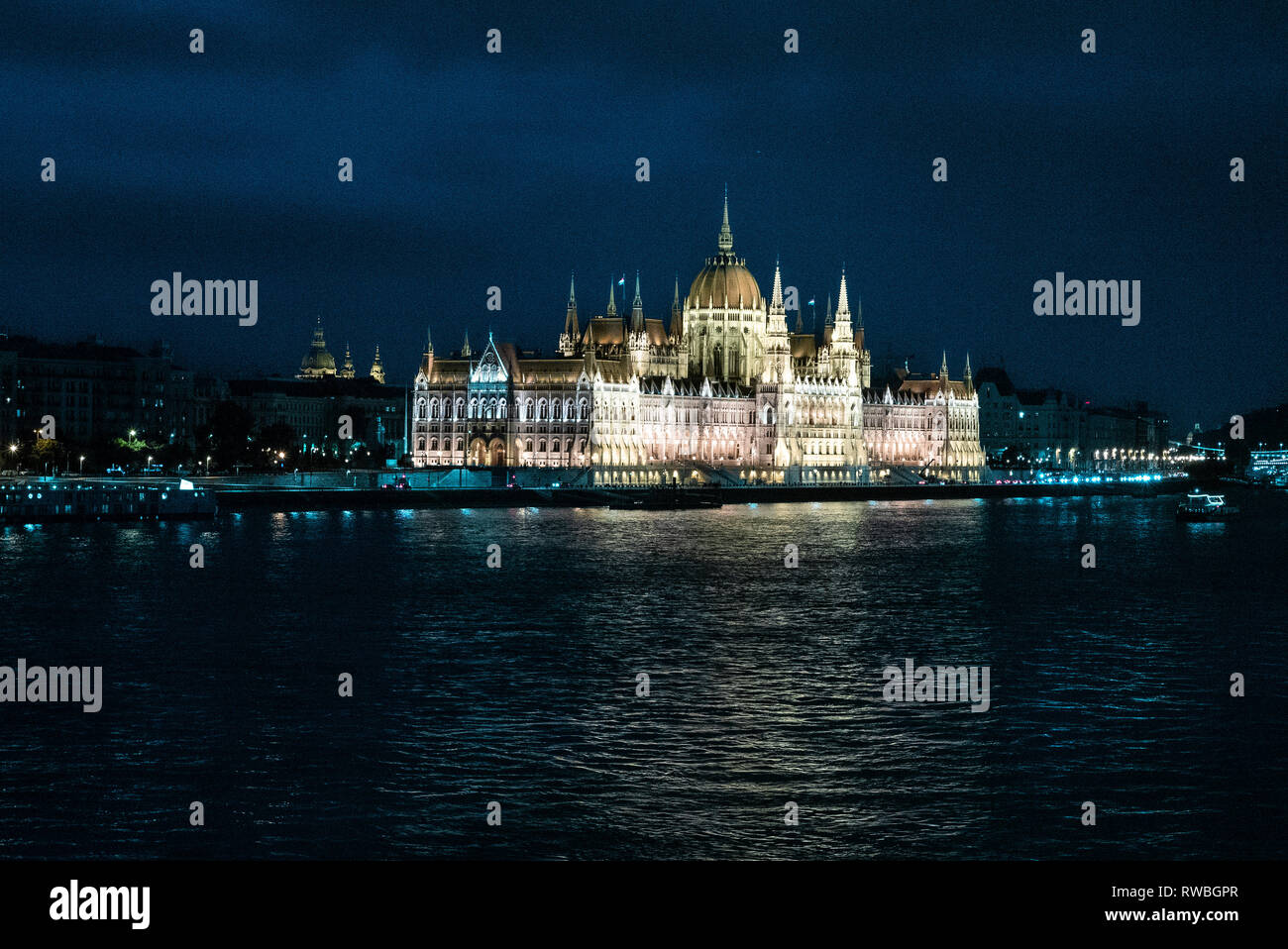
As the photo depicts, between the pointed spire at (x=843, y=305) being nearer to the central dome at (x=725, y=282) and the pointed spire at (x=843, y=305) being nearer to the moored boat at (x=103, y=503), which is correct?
the central dome at (x=725, y=282)

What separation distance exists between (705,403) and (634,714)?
125358mm

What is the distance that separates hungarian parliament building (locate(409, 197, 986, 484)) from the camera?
5354 inches

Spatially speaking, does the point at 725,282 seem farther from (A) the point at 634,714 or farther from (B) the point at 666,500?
(A) the point at 634,714

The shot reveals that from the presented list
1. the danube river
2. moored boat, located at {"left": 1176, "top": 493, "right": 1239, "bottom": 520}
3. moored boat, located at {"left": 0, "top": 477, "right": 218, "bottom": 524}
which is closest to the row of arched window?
moored boat, located at {"left": 0, "top": 477, "right": 218, "bottom": 524}

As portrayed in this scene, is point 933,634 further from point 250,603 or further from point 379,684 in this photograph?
point 250,603

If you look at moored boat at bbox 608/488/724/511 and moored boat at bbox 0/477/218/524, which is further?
moored boat at bbox 608/488/724/511

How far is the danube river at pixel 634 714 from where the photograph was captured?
59.7 feet

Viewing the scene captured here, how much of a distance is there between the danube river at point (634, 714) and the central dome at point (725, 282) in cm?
10094

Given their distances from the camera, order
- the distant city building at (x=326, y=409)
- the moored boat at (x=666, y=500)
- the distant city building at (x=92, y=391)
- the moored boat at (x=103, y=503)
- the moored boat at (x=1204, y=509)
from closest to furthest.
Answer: the moored boat at (x=103, y=503)
the moored boat at (x=1204, y=509)
the moored boat at (x=666, y=500)
the distant city building at (x=92, y=391)
the distant city building at (x=326, y=409)

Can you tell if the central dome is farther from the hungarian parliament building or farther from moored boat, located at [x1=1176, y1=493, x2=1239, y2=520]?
moored boat, located at [x1=1176, y1=493, x2=1239, y2=520]

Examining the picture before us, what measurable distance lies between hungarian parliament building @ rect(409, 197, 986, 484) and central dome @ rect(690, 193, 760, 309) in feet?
0.45

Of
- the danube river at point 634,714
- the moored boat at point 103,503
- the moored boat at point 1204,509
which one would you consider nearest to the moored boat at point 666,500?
the moored boat at point 1204,509

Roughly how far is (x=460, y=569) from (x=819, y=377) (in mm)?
111230
